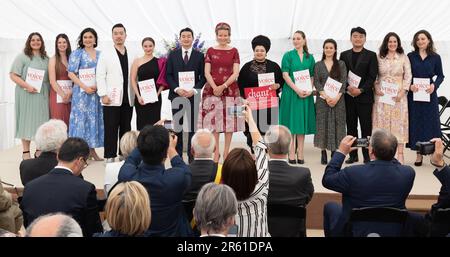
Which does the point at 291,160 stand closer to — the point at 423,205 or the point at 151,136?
the point at 423,205

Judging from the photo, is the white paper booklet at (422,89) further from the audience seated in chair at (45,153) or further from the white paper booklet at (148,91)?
the audience seated in chair at (45,153)

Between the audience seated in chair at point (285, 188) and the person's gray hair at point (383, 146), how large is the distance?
1.26 ft

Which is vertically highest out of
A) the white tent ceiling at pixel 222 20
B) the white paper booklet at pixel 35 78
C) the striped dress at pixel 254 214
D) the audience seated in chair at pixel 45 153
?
the white tent ceiling at pixel 222 20

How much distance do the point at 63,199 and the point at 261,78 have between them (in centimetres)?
297

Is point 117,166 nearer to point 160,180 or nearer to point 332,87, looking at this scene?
point 160,180

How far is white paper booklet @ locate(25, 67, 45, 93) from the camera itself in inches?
215

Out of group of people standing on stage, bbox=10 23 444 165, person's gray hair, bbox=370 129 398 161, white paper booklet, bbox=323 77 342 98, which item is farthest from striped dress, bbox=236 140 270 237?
white paper booklet, bbox=323 77 342 98

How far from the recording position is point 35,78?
18.0 feet

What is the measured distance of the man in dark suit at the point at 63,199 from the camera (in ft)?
8.66

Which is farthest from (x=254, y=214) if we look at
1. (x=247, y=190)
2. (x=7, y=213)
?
(x=7, y=213)

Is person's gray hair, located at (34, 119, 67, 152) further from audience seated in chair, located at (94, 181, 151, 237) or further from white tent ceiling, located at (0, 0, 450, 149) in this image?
white tent ceiling, located at (0, 0, 450, 149)

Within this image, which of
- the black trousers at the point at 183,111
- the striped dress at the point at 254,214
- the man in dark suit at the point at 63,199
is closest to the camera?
the man in dark suit at the point at 63,199

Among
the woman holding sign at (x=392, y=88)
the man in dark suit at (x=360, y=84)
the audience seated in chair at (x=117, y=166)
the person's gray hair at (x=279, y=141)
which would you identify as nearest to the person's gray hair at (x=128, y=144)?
the audience seated in chair at (x=117, y=166)
